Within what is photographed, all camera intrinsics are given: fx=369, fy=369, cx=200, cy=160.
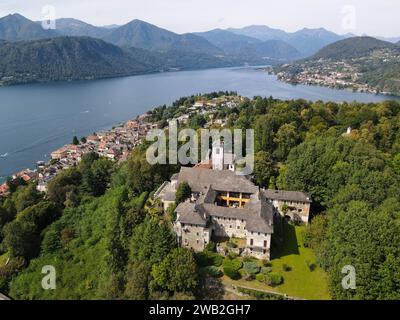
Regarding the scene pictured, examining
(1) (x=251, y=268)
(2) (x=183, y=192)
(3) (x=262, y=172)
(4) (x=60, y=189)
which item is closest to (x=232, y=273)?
(1) (x=251, y=268)

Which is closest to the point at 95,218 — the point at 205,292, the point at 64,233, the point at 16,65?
the point at 64,233

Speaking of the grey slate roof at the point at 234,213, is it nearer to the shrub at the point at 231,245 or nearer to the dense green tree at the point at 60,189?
the shrub at the point at 231,245

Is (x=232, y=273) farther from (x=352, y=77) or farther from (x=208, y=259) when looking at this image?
(x=352, y=77)

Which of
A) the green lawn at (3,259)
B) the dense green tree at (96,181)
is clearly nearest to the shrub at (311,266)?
the dense green tree at (96,181)

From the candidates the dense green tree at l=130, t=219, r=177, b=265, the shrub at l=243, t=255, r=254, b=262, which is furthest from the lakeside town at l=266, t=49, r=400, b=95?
the dense green tree at l=130, t=219, r=177, b=265

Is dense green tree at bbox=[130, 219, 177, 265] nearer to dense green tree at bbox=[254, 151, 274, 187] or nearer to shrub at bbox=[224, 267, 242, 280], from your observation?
shrub at bbox=[224, 267, 242, 280]

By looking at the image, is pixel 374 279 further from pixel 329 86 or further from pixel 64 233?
pixel 329 86
